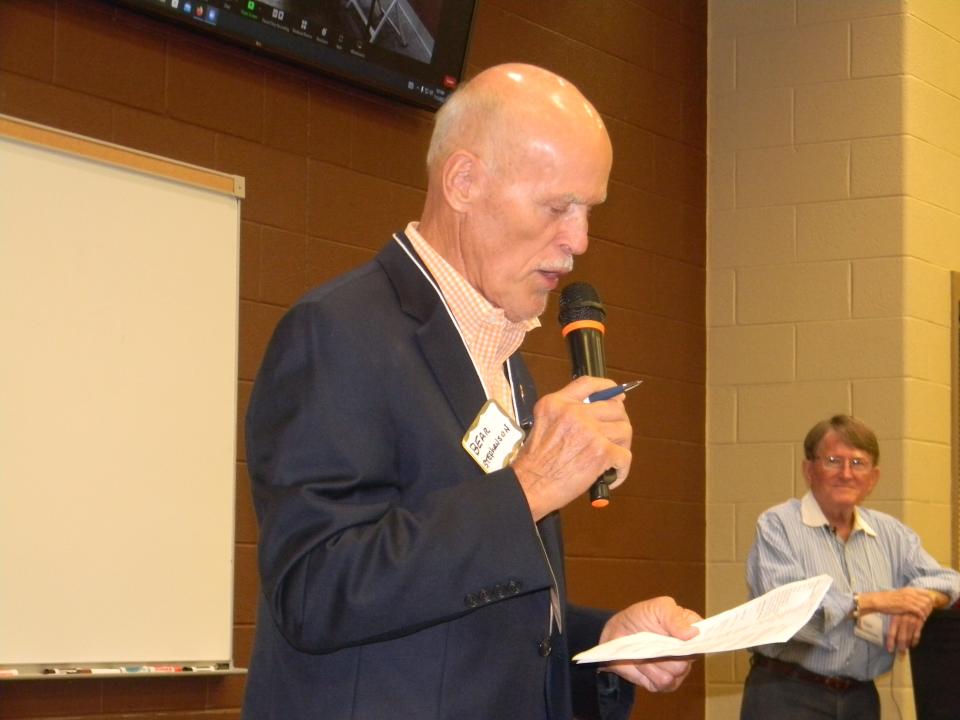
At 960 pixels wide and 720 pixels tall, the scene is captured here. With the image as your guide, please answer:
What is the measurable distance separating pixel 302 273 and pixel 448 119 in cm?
209

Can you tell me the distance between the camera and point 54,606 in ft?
10.2

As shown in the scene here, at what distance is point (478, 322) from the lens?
172cm

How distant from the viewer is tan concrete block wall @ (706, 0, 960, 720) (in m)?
5.15

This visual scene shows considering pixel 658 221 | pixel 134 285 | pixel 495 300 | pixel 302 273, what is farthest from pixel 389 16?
pixel 495 300

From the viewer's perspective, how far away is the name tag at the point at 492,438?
5.11 ft

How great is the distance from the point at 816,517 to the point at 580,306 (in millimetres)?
2633

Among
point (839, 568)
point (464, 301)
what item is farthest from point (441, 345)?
point (839, 568)

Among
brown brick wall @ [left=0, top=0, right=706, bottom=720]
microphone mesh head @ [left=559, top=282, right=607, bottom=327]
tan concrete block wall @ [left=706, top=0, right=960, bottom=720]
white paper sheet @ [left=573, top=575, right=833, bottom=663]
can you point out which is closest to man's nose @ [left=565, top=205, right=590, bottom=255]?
microphone mesh head @ [left=559, top=282, right=607, bottom=327]

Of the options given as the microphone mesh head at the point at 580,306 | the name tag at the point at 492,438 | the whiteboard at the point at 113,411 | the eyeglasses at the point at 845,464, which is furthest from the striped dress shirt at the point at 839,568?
the name tag at the point at 492,438

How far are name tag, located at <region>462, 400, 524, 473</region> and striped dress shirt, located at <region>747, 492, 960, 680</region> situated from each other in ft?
8.48

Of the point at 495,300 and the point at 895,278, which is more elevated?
the point at 895,278

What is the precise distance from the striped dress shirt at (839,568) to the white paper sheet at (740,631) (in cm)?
239

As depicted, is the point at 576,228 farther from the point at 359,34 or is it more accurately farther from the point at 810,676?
the point at 810,676

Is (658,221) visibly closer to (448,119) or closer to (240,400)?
(240,400)
